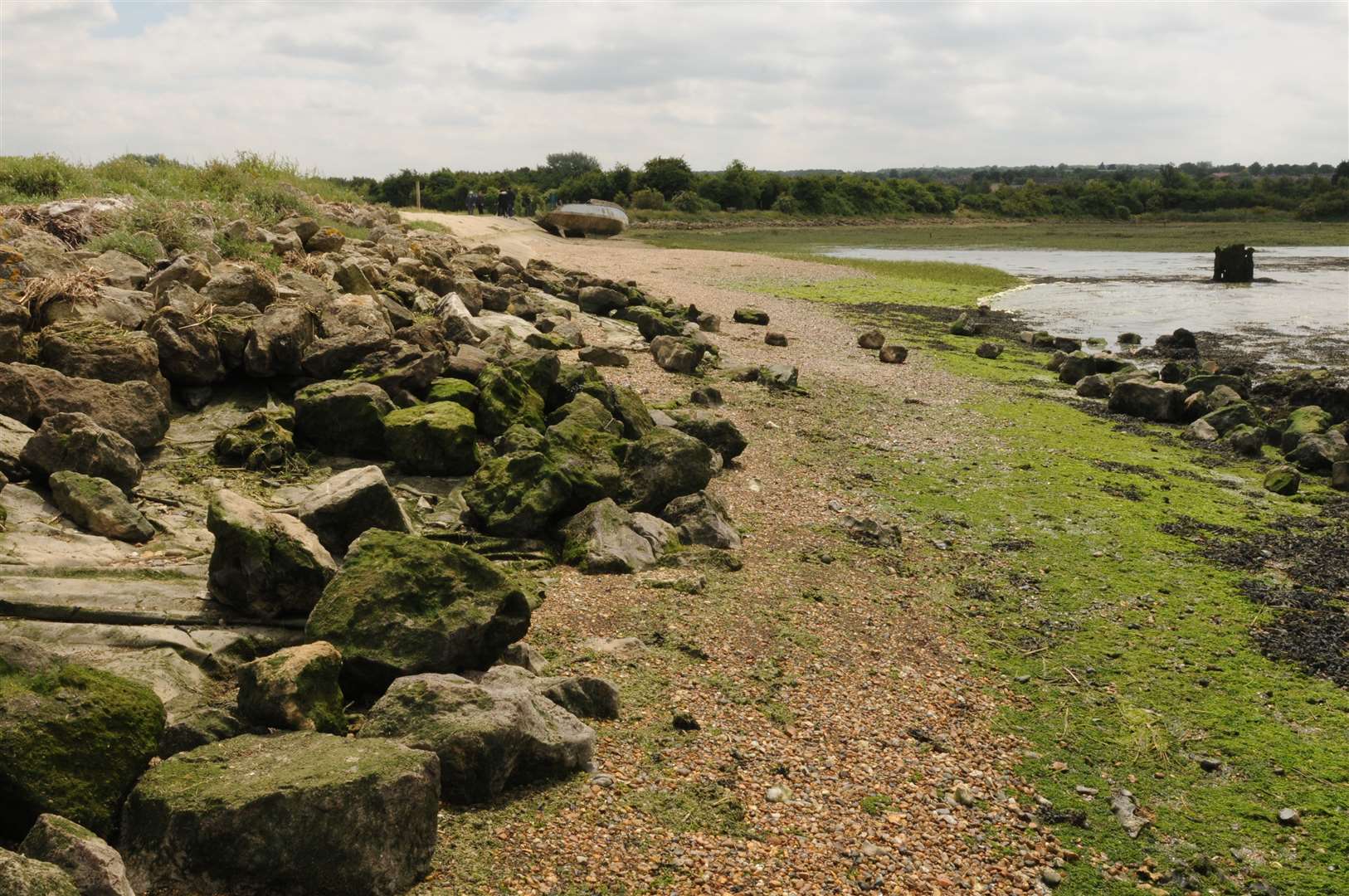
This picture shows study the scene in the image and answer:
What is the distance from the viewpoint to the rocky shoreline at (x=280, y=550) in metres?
4.89

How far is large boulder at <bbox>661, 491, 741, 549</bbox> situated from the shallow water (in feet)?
75.6

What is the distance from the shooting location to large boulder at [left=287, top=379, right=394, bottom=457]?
35.3 ft

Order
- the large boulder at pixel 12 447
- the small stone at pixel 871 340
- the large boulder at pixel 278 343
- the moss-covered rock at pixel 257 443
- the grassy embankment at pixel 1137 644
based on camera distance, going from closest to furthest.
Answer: the grassy embankment at pixel 1137 644
the large boulder at pixel 12 447
the moss-covered rock at pixel 257 443
the large boulder at pixel 278 343
the small stone at pixel 871 340

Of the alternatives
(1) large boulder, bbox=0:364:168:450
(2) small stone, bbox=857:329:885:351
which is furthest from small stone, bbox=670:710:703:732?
Result: (2) small stone, bbox=857:329:885:351

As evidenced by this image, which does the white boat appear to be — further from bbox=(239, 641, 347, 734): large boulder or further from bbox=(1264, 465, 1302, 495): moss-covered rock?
bbox=(239, 641, 347, 734): large boulder

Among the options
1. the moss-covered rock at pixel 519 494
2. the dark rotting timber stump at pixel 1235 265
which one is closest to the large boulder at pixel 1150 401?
the moss-covered rock at pixel 519 494

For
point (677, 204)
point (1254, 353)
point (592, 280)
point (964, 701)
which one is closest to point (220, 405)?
point (964, 701)

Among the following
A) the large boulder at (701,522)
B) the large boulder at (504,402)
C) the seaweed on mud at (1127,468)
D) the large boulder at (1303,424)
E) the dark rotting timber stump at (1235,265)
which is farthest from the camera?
the dark rotting timber stump at (1235,265)

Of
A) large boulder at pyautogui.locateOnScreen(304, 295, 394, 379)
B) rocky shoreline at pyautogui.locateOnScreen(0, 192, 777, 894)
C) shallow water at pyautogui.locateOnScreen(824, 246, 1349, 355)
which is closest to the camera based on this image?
rocky shoreline at pyautogui.locateOnScreen(0, 192, 777, 894)

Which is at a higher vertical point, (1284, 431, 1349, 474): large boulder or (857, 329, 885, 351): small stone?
(857, 329, 885, 351): small stone

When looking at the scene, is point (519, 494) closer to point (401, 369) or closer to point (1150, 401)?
point (401, 369)

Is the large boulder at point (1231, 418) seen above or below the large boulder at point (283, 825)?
above

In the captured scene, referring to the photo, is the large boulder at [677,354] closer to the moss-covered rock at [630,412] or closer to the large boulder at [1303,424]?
the moss-covered rock at [630,412]

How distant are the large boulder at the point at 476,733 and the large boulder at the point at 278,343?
6.40m
